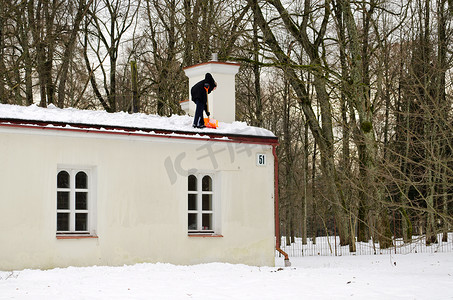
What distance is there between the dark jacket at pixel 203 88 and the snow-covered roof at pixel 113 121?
593mm

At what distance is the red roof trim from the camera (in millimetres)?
12734

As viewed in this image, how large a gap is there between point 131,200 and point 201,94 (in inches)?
131

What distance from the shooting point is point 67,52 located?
27875 millimetres

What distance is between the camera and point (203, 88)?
1602cm

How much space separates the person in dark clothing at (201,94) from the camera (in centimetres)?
1541

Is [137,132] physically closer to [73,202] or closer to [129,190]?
[129,190]

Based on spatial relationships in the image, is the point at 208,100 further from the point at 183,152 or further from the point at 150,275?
the point at 150,275

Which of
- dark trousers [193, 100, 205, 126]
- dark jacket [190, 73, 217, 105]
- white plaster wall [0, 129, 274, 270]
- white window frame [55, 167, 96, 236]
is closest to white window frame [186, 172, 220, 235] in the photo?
white plaster wall [0, 129, 274, 270]

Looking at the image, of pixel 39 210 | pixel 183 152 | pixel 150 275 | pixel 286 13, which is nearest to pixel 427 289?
pixel 150 275

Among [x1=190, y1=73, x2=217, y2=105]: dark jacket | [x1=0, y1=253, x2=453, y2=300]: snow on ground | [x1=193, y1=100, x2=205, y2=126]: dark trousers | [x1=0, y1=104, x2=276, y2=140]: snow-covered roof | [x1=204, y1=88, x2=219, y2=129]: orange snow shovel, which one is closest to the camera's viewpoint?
[x1=0, y1=253, x2=453, y2=300]: snow on ground

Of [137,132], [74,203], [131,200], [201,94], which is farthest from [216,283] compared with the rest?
[201,94]

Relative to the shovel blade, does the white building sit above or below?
below

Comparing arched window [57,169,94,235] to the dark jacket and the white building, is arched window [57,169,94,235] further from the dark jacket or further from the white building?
the dark jacket

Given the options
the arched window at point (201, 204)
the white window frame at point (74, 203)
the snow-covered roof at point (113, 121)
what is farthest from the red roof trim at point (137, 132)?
the arched window at point (201, 204)
